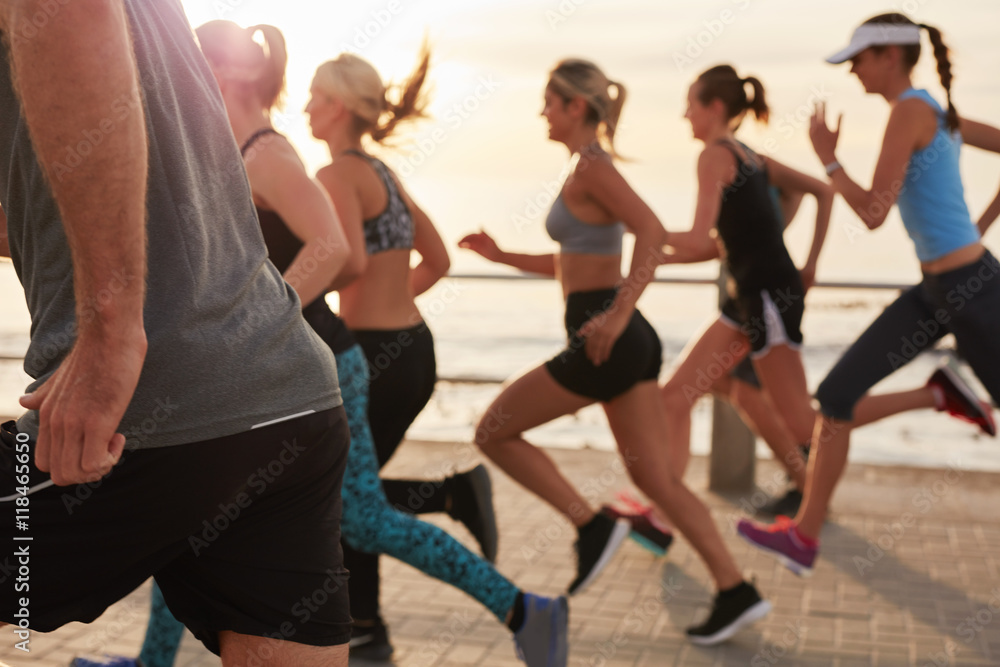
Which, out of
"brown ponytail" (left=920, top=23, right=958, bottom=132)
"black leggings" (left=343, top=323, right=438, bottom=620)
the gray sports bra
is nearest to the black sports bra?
"black leggings" (left=343, top=323, right=438, bottom=620)

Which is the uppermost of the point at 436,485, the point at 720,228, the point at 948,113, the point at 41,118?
the point at 41,118

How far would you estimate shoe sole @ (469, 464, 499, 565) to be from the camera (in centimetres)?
379

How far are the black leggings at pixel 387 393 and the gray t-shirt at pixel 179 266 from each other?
6.28ft

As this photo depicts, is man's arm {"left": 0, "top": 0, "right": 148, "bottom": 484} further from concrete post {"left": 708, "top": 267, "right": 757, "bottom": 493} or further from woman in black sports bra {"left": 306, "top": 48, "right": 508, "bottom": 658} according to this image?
concrete post {"left": 708, "top": 267, "right": 757, "bottom": 493}

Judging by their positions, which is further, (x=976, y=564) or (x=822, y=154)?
(x=976, y=564)

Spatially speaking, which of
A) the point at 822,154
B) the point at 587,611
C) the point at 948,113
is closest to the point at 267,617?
the point at 587,611

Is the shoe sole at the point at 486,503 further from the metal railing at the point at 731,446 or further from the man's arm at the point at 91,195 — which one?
the man's arm at the point at 91,195

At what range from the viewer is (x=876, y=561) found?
483 centimetres

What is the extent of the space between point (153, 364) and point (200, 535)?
0.31 m

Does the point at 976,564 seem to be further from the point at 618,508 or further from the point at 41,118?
the point at 41,118

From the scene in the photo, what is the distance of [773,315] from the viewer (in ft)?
15.5

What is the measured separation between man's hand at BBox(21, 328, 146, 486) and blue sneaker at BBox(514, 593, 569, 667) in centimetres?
197

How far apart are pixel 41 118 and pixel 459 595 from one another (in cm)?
330

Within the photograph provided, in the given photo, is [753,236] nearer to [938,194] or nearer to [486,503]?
[938,194]
